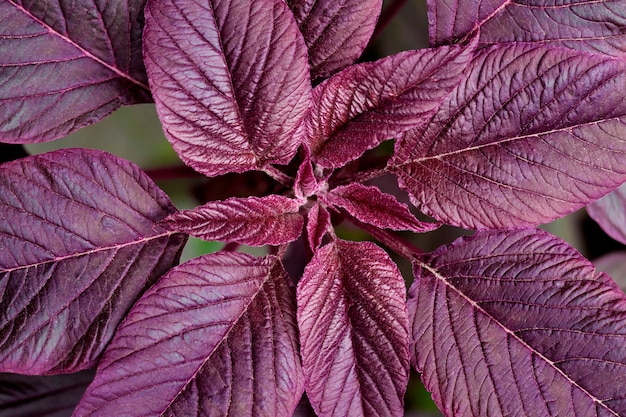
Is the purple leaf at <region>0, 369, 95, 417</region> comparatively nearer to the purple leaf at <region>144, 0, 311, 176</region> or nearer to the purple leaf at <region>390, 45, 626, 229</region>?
the purple leaf at <region>144, 0, 311, 176</region>

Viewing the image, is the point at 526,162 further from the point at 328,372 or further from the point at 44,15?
the point at 44,15

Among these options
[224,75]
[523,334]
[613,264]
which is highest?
[224,75]

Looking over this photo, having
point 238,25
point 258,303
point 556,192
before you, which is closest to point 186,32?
point 238,25

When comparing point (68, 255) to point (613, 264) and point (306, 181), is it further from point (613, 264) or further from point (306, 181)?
point (613, 264)

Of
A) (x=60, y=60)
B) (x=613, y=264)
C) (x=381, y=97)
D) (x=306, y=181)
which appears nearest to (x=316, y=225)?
(x=306, y=181)

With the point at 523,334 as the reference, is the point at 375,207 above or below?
above

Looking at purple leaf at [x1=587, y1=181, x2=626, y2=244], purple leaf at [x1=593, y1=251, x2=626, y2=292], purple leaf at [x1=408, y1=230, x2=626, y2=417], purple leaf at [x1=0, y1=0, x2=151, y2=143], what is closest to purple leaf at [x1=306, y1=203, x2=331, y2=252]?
purple leaf at [x1=408, y1=230, x2=626, y2=417]

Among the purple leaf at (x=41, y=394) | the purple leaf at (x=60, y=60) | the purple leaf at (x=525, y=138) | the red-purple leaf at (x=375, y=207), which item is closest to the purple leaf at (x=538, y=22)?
the purple leaf at (x=525, y=138)
